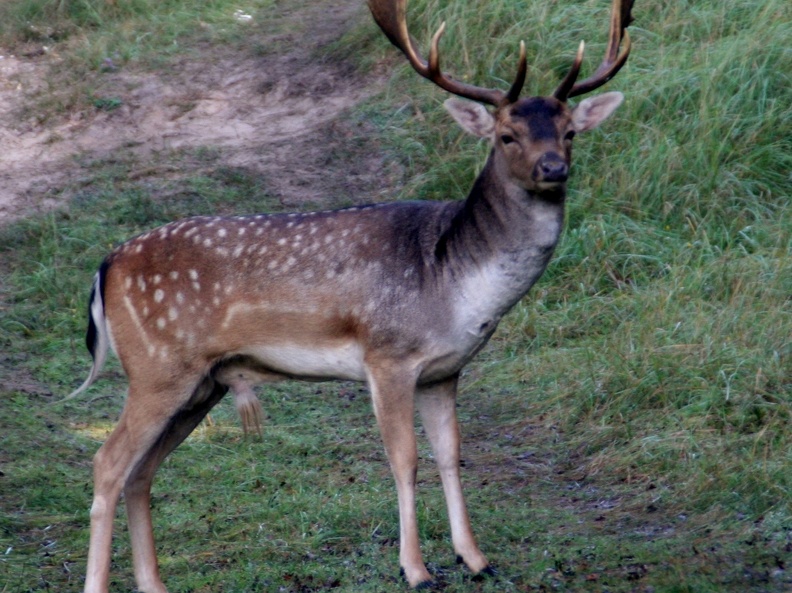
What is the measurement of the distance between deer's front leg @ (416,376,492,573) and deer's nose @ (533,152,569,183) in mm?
993

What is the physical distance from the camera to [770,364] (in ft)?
20.8

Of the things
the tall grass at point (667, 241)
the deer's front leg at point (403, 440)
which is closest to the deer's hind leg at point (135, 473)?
the deer's front leg at point (403, 440)

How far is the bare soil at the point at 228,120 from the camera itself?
1080 cm

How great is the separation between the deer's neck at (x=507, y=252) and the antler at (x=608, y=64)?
479mm

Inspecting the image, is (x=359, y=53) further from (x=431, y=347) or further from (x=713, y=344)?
(x=431, y=347)

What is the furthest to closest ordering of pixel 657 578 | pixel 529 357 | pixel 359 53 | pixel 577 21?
pixel 359 53
pixel 577 21
pixel 529 357
pixel 657 578

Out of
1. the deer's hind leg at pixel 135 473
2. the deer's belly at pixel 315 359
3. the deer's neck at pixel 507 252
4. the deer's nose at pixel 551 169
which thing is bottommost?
the deer's hind leg at pixel 135 473

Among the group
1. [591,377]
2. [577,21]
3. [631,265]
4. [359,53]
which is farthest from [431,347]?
[359,53]

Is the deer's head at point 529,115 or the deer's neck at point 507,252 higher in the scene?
the deer's head at point 529,115

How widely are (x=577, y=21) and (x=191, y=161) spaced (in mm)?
3622

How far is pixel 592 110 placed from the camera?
17.8 ft

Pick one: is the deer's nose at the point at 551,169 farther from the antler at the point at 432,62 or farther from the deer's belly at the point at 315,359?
the deer's belly at the point at 315,359

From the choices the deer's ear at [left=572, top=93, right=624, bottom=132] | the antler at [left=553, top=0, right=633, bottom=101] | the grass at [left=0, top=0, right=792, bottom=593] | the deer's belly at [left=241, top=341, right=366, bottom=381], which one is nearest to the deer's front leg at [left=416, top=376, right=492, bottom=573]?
the grass at [left=0, top=0, right=792, bottom=593]

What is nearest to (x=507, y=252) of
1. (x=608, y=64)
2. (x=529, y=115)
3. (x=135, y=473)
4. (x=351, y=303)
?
(x=529, y=115)
